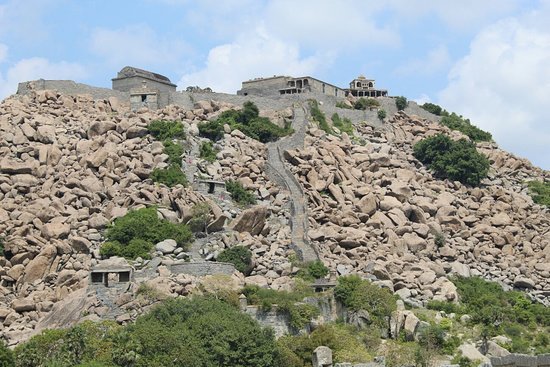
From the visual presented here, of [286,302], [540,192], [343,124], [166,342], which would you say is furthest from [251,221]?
[540,192]

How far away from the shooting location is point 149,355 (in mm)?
56406

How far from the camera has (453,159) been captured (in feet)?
284

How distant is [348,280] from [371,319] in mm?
3176

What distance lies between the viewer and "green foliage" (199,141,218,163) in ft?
259

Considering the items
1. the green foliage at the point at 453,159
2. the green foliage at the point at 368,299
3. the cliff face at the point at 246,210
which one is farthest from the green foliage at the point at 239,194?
the green foliage at the point at 453,159

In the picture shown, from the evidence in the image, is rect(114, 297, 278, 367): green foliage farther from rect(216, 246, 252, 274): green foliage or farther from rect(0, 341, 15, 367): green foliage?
rect(216, 246, 252, 274): green foliage

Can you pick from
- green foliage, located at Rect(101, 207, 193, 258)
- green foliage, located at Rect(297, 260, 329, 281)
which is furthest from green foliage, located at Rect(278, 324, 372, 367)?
green foliage, located at Rect(101, 207, 193, 258)

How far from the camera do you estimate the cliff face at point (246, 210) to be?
6819cm

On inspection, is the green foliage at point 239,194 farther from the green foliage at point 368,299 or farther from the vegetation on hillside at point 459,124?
the vegetation on hillside at point 459,124

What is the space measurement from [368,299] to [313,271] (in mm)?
4549

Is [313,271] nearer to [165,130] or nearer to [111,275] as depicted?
[111,275]

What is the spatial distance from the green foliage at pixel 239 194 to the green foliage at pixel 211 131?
6.25 m

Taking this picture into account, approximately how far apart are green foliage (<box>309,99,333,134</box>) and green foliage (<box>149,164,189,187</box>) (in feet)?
53.4

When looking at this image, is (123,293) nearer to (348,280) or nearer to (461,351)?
(348,280)
